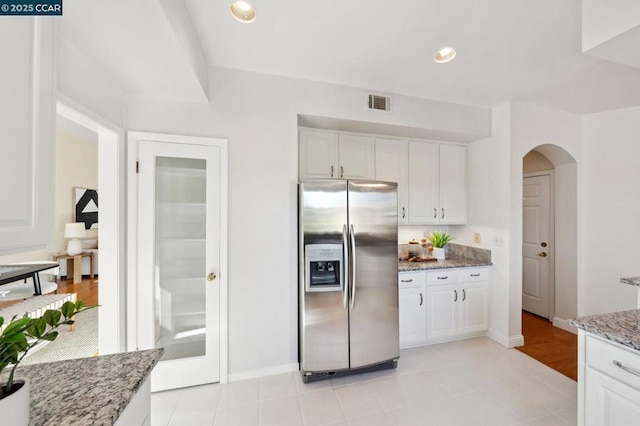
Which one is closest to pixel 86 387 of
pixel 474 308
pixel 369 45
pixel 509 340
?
pixel 369 45

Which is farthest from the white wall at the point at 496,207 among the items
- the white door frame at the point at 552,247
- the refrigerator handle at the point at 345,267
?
the refrigerator handle at the point at 345,267

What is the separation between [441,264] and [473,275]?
0.42m

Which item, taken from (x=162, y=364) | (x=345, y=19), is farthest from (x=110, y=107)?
(x=162, y=364)

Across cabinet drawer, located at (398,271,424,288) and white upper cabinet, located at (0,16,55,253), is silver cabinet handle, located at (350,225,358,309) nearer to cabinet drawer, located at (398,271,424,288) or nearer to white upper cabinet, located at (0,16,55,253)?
cabinet drawer, located at (398,271,424,288)

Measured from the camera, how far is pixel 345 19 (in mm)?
1727

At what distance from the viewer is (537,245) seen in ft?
12.4

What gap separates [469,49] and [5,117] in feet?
8.77

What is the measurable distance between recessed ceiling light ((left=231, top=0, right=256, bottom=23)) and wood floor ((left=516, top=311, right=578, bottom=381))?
3960 mm

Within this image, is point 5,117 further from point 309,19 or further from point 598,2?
point 598,2

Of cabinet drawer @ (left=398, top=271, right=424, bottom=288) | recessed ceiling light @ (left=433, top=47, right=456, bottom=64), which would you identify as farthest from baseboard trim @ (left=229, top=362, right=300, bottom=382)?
recessed ceiling light @ (left=433, top=47, right=456, bottom=64)

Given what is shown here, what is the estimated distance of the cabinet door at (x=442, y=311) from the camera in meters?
2.93

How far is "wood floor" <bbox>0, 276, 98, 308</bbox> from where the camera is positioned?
4.02 m

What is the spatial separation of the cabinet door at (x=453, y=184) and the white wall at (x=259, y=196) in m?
1.92

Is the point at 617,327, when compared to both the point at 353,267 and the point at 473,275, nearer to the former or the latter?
the point at 353,267
